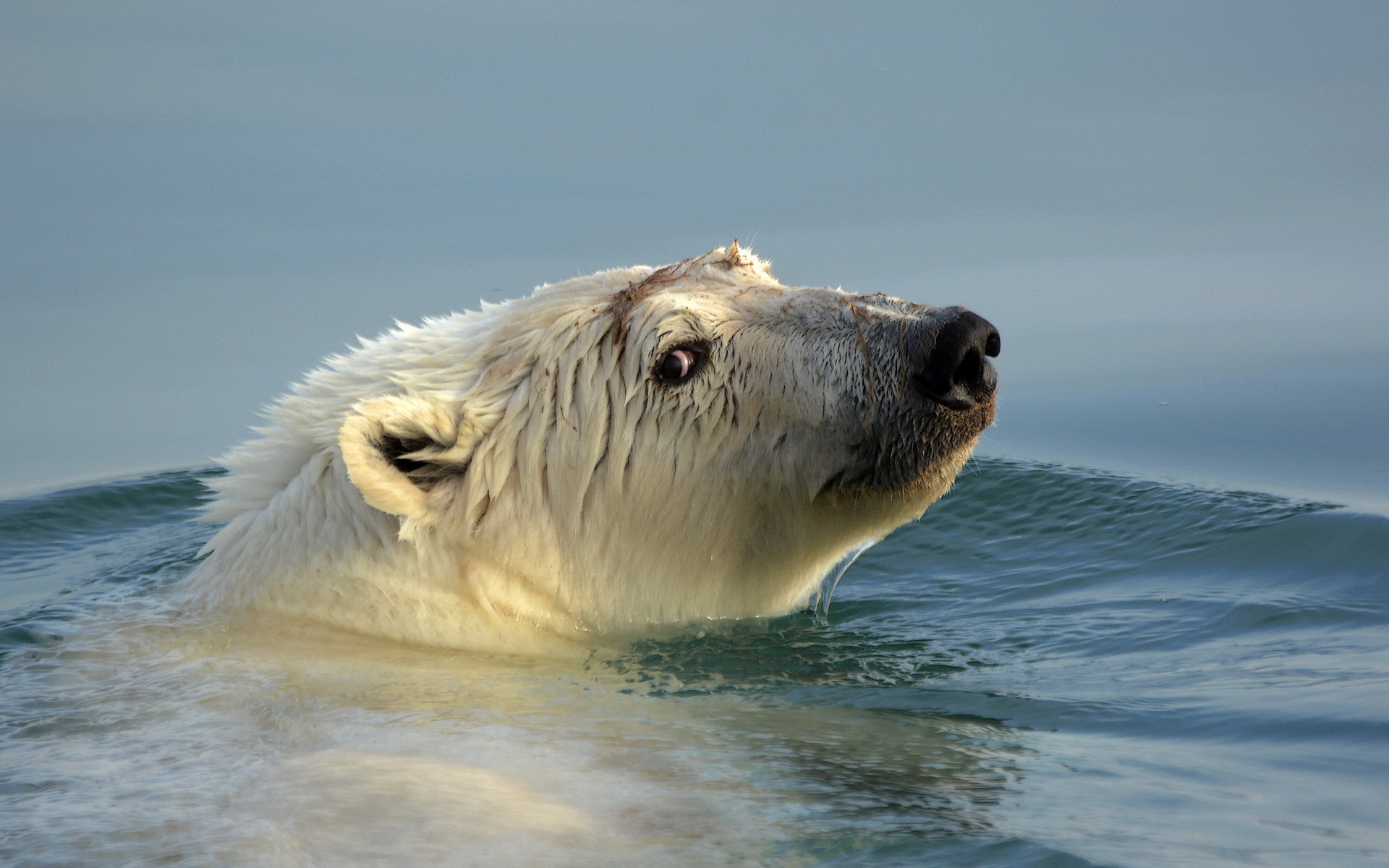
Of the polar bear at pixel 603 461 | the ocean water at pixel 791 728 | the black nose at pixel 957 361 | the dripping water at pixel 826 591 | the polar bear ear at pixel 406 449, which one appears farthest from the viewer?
the dripping water at pixel 826 591

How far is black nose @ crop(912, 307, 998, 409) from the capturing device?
465 centimetres

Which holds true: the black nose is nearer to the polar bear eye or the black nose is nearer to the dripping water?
the polar bear eye

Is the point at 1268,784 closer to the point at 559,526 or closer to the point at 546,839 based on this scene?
the point at 546,839

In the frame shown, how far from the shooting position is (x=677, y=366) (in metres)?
4.93

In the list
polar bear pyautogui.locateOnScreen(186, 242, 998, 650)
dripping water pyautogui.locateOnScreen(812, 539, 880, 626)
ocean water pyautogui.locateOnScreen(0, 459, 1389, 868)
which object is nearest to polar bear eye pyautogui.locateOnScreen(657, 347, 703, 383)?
polar bear pyautogui.locateOnScreen(186, 242, 998, 650)

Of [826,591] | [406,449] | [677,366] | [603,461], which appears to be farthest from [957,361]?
[406,449]

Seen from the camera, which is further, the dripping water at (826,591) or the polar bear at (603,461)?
the dripping water at (826,591)

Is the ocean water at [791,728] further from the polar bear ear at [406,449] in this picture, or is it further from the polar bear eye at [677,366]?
the polar bear eye at [677,366]

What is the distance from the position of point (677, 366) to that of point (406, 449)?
3.41 feet

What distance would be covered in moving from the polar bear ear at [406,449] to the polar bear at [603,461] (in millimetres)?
11

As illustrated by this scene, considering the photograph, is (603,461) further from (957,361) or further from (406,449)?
(957,361)

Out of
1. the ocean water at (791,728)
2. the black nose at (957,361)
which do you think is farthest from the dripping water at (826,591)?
the black nose at (957,361)

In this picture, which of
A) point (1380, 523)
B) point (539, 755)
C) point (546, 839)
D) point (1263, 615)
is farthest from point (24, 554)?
point (1380, 523)

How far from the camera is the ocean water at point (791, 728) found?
10.2 feet
